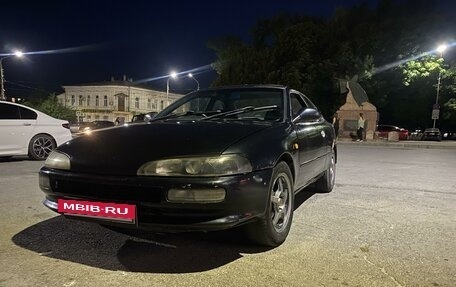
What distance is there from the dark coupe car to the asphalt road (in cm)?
32

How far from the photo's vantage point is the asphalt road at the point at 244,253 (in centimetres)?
268

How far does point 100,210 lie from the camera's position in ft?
9.14

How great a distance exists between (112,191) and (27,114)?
308 inches

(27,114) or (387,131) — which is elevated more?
(27,114)

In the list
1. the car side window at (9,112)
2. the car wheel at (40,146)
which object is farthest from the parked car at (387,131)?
the car side window at (9,112)

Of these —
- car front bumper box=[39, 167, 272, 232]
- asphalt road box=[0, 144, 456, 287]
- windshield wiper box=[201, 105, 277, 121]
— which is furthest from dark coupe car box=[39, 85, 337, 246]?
windshield wiper box=[201, 105, 277, 121]

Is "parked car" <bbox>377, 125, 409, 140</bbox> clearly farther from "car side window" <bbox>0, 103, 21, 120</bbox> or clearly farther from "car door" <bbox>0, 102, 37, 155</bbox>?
"car side window" <bbox>0, 103, 21, 120</bbox>

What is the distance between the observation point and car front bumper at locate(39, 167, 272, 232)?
2689mm

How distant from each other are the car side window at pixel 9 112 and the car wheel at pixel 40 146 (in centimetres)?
66

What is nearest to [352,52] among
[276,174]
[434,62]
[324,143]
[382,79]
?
[382,79]

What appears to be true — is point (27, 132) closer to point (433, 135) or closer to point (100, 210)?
point (100, 210)

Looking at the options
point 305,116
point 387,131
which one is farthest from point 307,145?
point 387,131

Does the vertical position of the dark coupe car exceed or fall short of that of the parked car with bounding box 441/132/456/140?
it exceeds it

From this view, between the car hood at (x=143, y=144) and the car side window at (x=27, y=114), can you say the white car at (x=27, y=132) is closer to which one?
the car side window at (x=27, y=114)
